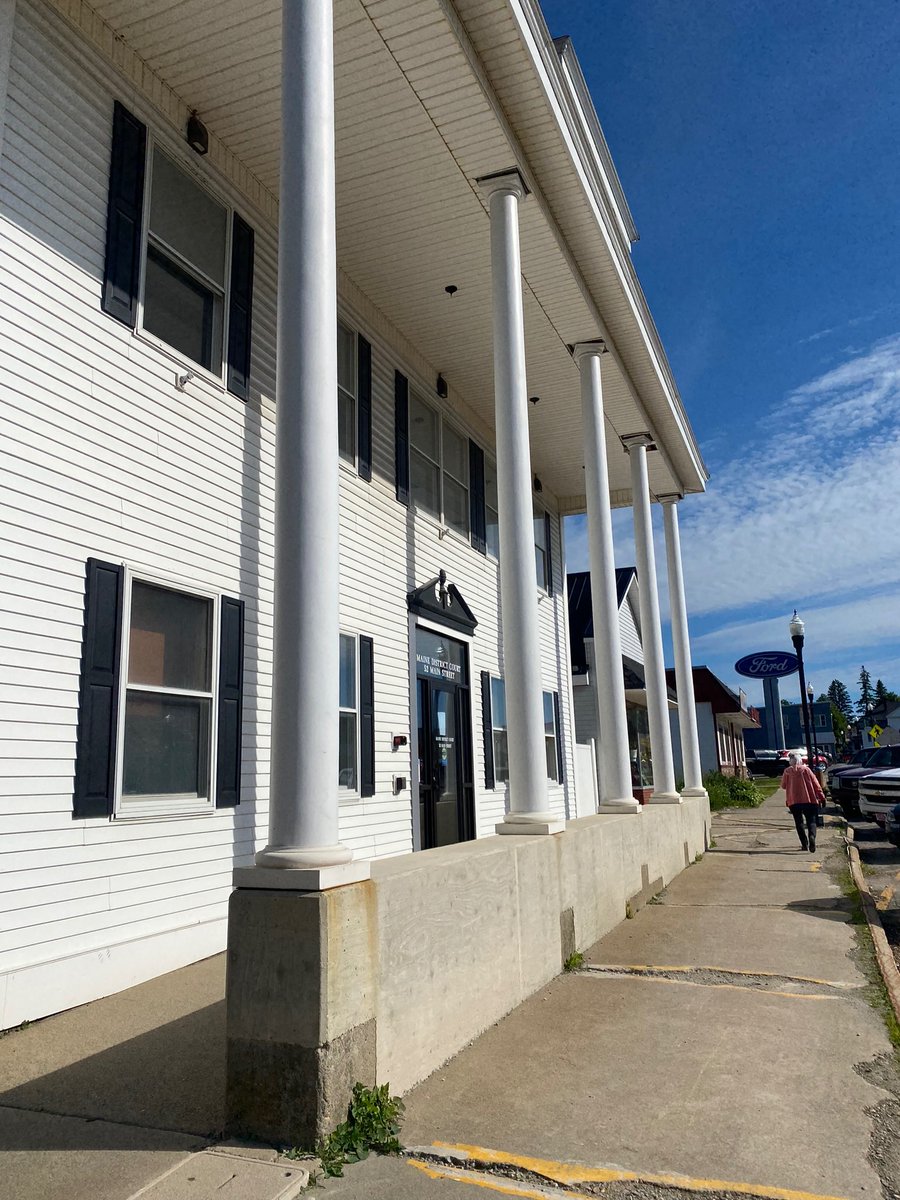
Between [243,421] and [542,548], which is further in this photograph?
[542,548]

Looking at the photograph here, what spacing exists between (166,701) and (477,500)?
7.00 meters

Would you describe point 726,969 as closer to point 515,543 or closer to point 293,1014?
point 515,543

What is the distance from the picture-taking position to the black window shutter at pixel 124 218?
6.35 m

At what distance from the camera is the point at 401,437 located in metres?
10.5

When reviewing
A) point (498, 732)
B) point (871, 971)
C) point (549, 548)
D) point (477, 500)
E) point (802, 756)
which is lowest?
point (871, 971)

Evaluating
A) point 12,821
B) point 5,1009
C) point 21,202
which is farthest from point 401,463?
point 5,1009

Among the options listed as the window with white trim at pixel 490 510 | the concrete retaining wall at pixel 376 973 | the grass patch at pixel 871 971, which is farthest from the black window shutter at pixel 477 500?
the concrete retaining wall at pixel 376 973

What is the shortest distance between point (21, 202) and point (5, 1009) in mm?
4810

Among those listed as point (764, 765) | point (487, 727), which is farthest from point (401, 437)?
point (764, 765)

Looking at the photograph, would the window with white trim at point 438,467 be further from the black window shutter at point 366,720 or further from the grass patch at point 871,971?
the grass patch at point 871,971

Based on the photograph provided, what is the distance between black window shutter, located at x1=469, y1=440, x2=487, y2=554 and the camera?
1259cm

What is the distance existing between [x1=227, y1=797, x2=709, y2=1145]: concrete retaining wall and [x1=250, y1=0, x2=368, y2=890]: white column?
20cm

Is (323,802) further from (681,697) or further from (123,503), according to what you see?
(681,697)

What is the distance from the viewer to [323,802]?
3.92 m
